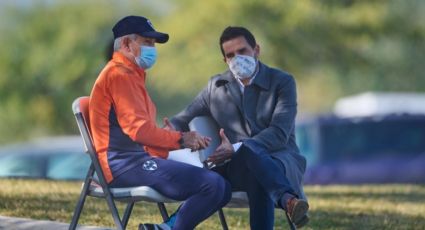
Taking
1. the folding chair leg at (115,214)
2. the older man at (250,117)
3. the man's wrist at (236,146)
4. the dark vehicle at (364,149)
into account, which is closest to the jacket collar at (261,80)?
the older man at (250,117)

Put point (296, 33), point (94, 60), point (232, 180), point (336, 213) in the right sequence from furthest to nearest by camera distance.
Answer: point (94, 60) < point (296, 33) < point (336, 213) < point (232, 180)

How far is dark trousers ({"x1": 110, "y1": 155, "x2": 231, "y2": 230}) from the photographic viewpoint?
230 inches

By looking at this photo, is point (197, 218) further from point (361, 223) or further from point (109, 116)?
point (361, 223)

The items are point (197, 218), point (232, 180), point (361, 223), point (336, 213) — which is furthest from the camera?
point (336, 213)

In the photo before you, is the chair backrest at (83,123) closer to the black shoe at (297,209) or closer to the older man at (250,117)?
the older man at (250,117)

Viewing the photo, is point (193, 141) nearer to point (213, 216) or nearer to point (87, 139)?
point (87, 139)

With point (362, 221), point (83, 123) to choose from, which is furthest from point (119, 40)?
point (362, 221)

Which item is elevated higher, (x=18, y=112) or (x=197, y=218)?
(x=197, y=218)

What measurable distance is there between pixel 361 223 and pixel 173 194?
3.27m

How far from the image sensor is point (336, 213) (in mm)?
9586

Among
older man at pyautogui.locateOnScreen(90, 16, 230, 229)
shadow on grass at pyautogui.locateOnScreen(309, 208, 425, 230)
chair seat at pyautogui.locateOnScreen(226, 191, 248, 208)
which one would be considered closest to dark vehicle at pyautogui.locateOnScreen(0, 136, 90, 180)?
shadow on grass at pyautogui.locateOnScreen(309, 208, 425, 230)

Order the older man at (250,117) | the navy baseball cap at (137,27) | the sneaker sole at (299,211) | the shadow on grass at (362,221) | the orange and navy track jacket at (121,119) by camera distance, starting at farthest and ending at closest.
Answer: the shadow on grass at (362,221)
the older man at (250,117)
the navy baseball cap at (137,27)
the sneaker sole at (299,211)
the orange and navy track jacket at (121,119)

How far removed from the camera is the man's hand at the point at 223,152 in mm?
6293

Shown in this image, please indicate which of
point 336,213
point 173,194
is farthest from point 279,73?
point 336,213
